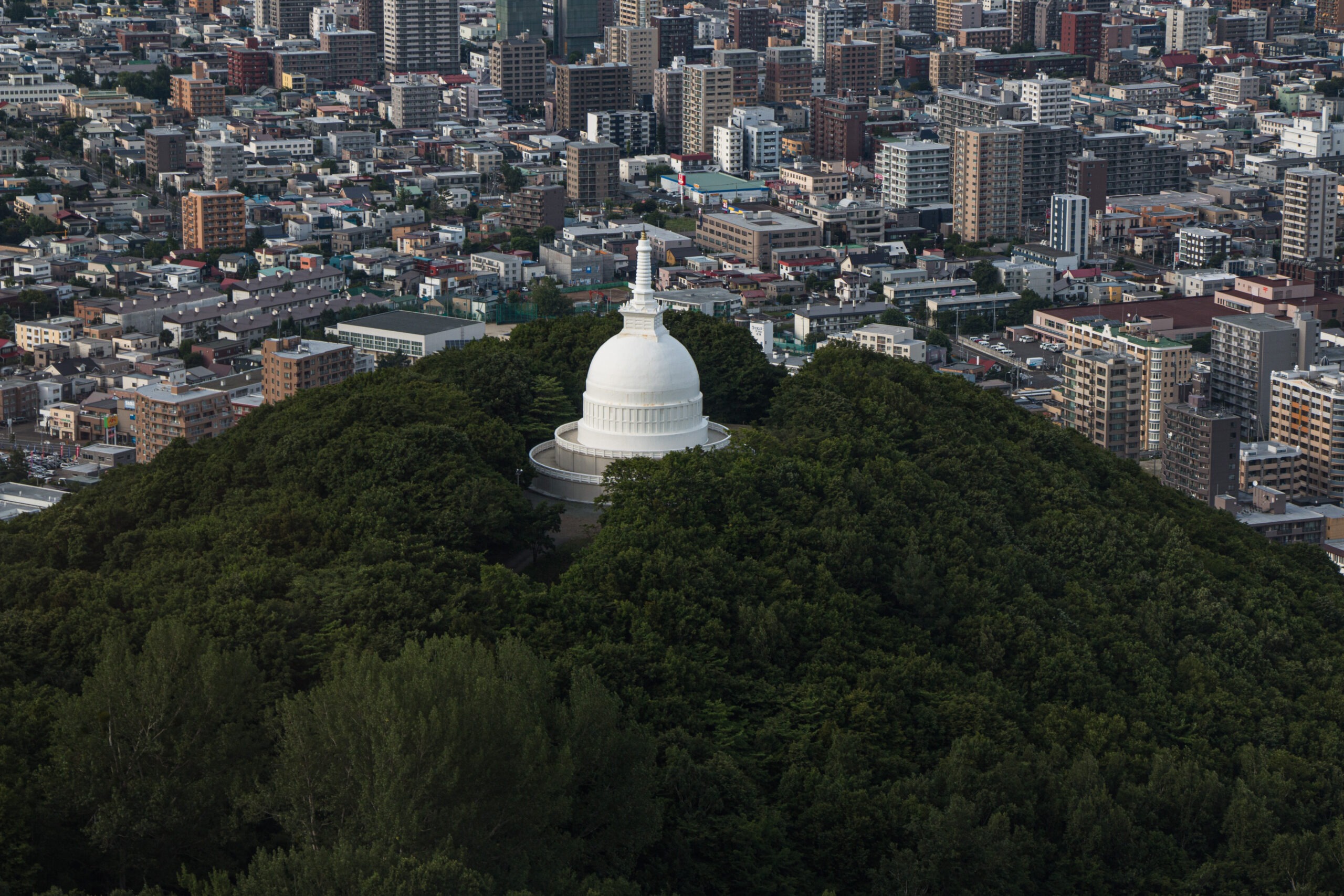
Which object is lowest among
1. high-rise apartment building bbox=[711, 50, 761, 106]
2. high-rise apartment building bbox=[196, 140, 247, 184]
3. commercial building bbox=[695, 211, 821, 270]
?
commercial building bbox=[695, 211, 821, 270]

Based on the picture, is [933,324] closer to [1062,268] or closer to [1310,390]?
[1062,268]

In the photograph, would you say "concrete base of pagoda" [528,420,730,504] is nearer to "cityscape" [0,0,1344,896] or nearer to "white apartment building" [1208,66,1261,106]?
"cityscape" [0,0,1344,896]

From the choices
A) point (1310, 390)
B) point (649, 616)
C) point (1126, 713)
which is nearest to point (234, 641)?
point (649, 616)

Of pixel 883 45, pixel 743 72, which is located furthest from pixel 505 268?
pixel 883 45

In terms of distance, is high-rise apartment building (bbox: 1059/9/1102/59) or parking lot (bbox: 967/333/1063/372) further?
high-rise apartment building (bbox: 1059/9/1102/59)

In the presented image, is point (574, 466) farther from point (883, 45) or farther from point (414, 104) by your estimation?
point (883, 45)

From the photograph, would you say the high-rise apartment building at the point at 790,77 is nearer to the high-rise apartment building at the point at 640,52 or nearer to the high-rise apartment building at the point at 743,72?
the high-rise apartment building at the point at 743,72

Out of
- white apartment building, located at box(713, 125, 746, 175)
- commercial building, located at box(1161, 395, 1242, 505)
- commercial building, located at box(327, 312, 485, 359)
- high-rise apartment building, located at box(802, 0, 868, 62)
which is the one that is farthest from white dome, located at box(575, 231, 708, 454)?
high-rise apartment building, located at box(802, 0, 868, 62)
